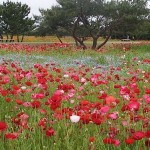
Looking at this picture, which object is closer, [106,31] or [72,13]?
[72,13]

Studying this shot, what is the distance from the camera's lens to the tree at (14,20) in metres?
49.1

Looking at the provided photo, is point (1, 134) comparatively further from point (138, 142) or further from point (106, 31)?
point (106, 31)

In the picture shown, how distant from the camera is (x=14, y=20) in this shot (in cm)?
4925

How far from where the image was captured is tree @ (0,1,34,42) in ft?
161

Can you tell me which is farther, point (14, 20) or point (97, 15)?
point (14, 20)

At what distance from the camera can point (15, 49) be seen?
731 inches

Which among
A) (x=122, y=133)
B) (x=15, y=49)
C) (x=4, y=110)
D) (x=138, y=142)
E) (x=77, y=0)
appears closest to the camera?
(x=138, y=142)

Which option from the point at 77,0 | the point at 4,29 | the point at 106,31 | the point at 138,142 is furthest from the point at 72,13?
the point at 4,29

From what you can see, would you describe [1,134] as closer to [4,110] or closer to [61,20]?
[4,110]

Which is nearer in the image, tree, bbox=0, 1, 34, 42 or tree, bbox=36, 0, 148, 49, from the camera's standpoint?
tree, bbox=36, 0, 148, 49

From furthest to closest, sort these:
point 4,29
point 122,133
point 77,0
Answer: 1. point 4,29
2. point 77,0
3. point 122,133

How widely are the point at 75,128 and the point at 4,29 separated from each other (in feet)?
156

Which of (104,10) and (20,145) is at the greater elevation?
(104,10)

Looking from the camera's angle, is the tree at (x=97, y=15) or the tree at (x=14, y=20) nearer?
the tree at (x=97, y=15)
